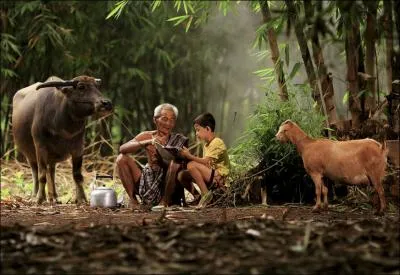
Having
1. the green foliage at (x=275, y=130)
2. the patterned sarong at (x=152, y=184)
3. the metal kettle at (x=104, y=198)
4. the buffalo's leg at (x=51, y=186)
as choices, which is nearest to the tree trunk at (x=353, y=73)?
the green foliage at (x=275, y=130)

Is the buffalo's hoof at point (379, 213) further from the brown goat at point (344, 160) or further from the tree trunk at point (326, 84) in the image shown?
the tree trunk at point (326, 84)

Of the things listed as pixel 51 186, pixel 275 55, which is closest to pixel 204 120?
pixel 275 55

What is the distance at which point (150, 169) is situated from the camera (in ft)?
23.5

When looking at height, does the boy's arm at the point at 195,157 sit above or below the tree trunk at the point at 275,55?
below

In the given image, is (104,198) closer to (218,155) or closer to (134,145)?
(134,145)

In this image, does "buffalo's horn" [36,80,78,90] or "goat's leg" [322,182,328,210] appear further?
"buffalo's horn" [36,80,78,90]

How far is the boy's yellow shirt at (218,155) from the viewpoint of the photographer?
22.5ft

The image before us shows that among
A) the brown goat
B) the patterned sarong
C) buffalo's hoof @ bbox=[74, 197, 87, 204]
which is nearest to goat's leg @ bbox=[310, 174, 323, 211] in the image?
the brown goat

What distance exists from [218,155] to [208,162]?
0.14 m

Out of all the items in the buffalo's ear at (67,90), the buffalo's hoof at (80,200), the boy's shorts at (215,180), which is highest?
the buffalo's ear at (67,90)

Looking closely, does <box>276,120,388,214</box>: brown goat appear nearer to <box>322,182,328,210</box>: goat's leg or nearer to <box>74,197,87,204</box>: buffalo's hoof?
<box>322,182,328,210</box>: goat's leg

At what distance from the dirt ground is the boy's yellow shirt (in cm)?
253

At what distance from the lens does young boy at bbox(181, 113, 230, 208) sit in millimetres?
6719

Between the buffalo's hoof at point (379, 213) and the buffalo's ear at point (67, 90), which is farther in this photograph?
the buffalo's ear at point (67, 90)
